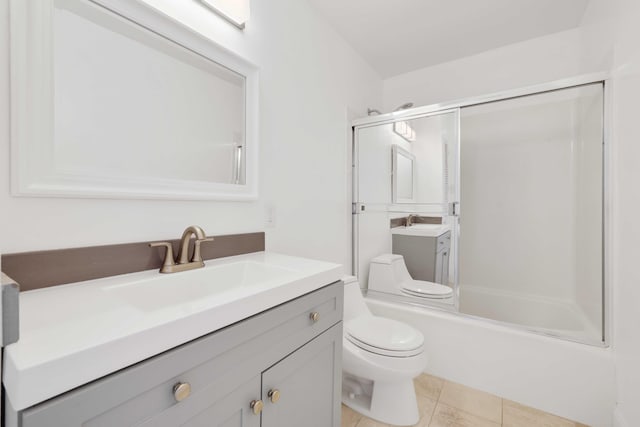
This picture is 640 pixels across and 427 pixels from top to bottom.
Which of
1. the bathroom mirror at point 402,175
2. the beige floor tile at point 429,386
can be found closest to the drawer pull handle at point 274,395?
the beige floor tile at point 429,386

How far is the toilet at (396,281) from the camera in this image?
1.98 m

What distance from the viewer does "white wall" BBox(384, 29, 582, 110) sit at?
2064 mm

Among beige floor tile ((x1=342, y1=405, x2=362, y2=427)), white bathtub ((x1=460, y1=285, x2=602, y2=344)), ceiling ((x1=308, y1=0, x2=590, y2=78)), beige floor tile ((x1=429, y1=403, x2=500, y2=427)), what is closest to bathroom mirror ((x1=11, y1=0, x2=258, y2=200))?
ceiling ((x1=308, y1=0, x2=590, y2=78))

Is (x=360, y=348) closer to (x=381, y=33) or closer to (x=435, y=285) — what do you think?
(x=435, y=285)

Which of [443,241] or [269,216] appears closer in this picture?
[269,216]

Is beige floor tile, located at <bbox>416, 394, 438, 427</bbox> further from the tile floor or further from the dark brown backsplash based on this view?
the dark brown backsplash

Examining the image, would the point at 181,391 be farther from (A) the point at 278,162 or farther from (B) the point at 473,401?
(B) the point at 473,401

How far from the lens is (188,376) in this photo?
1.88ft

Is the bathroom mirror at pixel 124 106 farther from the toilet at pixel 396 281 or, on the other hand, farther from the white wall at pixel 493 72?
the white wall at pixel 493 72

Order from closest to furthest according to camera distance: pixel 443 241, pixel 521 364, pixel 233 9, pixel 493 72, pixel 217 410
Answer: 1. pixel 217 410
2. pixel 233 9
3. pixel 521 364
4. pixel 443 241
5. pixel 493 72

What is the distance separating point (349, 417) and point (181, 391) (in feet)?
4.16

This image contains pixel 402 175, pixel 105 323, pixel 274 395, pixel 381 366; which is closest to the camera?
pixel 105 323

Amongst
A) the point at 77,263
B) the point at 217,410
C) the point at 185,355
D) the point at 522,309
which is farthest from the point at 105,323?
the point at 522,309

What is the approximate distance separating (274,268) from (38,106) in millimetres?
843
